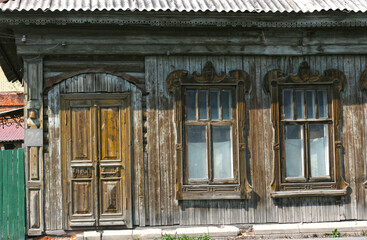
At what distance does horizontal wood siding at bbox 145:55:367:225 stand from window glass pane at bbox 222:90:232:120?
33 cm

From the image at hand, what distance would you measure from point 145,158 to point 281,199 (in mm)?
2385

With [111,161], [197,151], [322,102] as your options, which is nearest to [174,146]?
[197,151]

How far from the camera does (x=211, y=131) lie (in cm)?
750

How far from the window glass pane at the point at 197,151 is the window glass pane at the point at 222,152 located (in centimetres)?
17

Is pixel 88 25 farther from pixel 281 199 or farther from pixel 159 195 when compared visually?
pixel 281 199

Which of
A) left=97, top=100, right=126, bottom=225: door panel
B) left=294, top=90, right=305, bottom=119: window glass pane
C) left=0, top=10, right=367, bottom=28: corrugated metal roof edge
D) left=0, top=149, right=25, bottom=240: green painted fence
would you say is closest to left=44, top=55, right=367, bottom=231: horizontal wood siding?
left=97, top=100, right=126, bottom=225: door panel

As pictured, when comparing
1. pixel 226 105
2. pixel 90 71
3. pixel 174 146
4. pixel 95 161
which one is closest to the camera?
pixel 95 161

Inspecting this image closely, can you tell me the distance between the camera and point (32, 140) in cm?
711

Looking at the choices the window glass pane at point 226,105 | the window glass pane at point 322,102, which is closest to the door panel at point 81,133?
the window glass pane at point 226,105

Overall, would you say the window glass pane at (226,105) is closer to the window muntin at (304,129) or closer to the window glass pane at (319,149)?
the window muntin at (304,129)

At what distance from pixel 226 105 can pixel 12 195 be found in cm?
373

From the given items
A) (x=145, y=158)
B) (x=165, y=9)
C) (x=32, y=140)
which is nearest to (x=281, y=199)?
(x=145, y=158)

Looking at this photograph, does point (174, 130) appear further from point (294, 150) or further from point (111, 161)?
point (294, 150)

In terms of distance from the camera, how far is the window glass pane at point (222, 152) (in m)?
7.53
